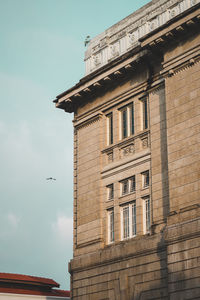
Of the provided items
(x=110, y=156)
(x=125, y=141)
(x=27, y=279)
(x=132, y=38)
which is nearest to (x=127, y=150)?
(x=125, y=141)

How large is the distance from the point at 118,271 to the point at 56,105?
1260 cm

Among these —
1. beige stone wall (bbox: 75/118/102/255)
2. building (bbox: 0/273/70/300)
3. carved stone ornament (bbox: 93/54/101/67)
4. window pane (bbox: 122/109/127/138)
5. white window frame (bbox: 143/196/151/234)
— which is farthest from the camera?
building (bbox: 0/273/70/300)

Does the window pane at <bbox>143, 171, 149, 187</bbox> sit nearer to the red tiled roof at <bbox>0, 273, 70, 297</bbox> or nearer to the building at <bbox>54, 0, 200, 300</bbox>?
the building at <bbox>54, 0, 200, 300</bbox>

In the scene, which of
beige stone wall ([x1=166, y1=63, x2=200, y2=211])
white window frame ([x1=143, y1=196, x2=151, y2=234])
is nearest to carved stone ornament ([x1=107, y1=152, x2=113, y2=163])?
white window frame ([x1=143, y1=196, x2=151, y2=234])

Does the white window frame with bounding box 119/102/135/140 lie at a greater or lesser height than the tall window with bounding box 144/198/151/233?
greater

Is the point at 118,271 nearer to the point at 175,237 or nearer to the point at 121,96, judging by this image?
the point at 175,237

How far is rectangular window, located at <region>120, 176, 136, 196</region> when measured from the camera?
30.7m

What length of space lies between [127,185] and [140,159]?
1.75m

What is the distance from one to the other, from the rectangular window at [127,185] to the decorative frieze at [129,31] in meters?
8.39

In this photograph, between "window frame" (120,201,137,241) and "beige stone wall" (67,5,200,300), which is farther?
"window frame" (120,201,137,241)

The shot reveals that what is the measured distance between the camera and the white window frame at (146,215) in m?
29.1

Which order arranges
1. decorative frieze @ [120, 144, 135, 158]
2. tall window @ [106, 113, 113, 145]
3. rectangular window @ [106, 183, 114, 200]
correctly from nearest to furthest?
decorative frieze @ [120, 144, 135, 158] < rectangular window @ [106, 183, 114, 200] < tall window @ [106, 113, 113, 145]

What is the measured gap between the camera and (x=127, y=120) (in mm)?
32375

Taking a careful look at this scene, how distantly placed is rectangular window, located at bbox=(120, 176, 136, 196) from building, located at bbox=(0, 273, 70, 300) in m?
12.5
